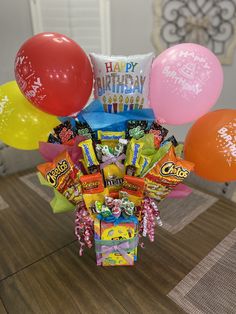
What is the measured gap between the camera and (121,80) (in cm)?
75

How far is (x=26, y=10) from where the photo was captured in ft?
7.49

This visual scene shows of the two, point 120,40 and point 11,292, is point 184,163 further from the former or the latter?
point 120,40

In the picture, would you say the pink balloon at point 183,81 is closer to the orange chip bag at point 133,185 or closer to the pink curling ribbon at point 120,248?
the orange chip bag at point 133,185

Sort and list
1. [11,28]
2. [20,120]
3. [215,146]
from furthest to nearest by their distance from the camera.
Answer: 1. [11,28]
2. [20,120]
3. [215,146]

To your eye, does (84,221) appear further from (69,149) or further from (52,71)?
(52,71)

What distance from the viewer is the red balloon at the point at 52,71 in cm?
75

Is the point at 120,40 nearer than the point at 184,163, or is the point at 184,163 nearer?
the point at 184,163

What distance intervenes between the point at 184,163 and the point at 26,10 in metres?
2.36

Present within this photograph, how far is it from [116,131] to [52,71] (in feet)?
0.89

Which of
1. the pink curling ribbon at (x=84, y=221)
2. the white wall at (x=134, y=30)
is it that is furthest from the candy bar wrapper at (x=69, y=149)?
the white wall at (x=134, y=30)

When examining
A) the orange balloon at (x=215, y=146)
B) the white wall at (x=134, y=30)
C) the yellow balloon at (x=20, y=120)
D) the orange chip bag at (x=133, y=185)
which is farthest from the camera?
the white wall at (x=134, y=30)

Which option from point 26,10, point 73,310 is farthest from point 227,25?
point 73,310

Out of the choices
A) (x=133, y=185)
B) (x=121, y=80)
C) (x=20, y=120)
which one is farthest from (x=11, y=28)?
(x=133, y=185)

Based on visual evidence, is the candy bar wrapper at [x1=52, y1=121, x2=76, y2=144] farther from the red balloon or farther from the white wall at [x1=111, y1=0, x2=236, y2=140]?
the white wall at [x1=111, y1=0, x2=236, y2=140]
